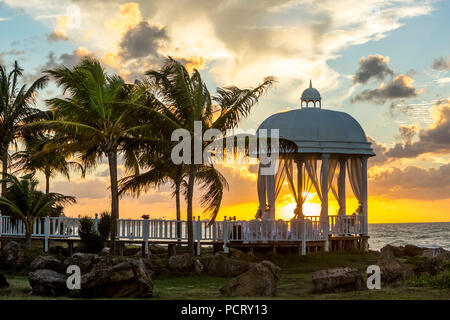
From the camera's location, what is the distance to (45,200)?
3253cm

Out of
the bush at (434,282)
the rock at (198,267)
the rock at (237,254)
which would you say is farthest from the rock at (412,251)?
the bush at (434,282)

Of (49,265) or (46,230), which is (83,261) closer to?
(49,265)

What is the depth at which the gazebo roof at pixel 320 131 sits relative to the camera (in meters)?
31.0

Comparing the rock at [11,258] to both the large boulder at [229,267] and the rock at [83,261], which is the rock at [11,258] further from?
the large boulder at [229,267]

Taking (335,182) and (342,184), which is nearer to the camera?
(335,182)

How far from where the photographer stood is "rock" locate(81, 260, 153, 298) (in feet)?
57.8

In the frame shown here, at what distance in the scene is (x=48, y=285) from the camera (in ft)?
60.1

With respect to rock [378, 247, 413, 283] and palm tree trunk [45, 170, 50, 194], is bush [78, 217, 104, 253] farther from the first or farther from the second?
rock [378, 247, 413, 283]

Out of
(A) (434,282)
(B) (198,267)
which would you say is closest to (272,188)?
(B) (198,267)

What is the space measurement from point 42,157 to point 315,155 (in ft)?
40.3

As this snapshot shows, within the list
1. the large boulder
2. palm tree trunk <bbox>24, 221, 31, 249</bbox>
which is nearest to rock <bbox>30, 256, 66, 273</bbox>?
the large boulder

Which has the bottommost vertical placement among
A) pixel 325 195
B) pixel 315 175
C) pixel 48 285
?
pixel 48 285

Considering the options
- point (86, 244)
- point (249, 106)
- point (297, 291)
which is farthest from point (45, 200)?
point (297, 291)
